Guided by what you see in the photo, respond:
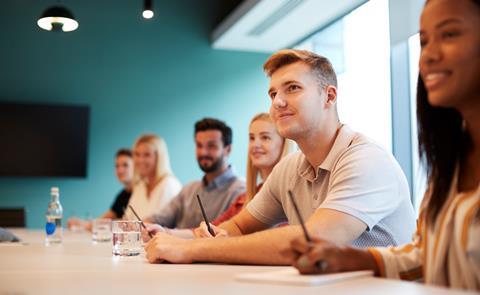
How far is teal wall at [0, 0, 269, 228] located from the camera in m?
6.33

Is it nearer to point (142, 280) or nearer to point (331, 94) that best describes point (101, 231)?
point (331, 94)

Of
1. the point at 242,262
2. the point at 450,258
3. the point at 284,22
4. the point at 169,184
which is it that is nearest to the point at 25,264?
the point at 242,262

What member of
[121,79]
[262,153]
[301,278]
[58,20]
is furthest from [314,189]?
[121,79]

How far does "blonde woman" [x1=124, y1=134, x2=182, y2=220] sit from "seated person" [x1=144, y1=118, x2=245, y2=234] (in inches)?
21.6

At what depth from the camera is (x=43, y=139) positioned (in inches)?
247

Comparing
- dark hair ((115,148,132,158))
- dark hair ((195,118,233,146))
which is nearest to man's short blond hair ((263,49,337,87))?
dark hair ((195,118,233,146))

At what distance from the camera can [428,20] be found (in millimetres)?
1340

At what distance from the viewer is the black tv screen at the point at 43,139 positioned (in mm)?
6148

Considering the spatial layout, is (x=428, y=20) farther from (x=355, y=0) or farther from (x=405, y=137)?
(x=355, y=0)

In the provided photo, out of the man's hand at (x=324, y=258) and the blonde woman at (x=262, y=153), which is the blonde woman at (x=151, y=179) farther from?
the man's hand at (x=324, y=258)

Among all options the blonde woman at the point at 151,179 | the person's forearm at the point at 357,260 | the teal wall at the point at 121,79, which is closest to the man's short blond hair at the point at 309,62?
the person's forearm at the point at 357,260

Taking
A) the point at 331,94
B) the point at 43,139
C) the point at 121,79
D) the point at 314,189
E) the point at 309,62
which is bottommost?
the point at 314,189

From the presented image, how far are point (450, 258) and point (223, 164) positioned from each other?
2.91 m

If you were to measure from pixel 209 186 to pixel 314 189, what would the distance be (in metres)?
1.98
